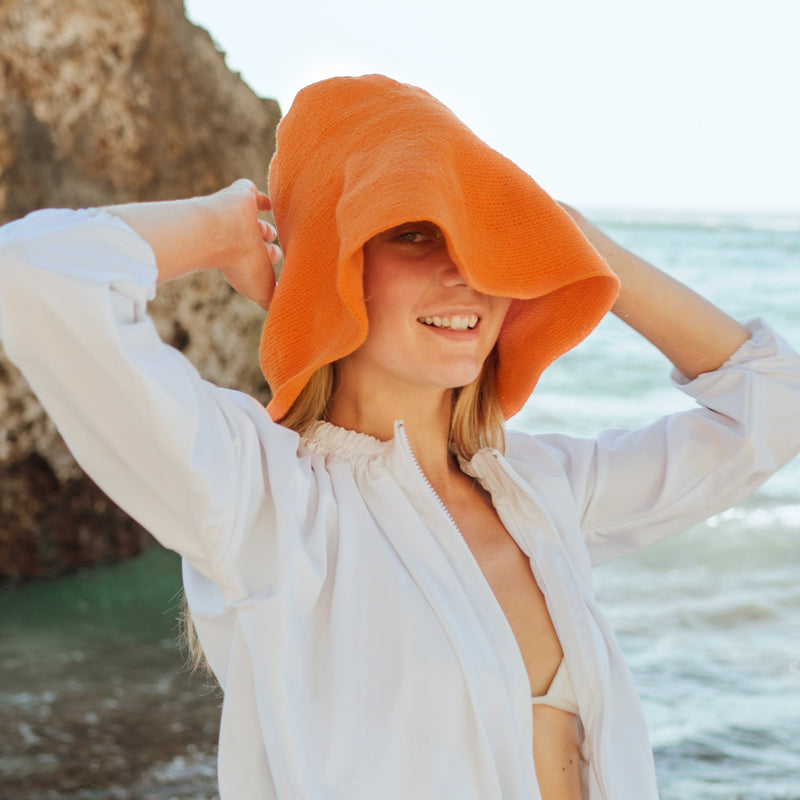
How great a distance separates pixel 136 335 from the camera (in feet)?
4.68

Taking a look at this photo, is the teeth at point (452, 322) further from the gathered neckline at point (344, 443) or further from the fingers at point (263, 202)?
the fingers at point (263, 202)

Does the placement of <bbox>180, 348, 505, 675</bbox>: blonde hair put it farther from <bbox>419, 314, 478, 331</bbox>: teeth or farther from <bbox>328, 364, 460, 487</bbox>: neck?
<bbox>419, 314, 478, 331</bbox>: teeth

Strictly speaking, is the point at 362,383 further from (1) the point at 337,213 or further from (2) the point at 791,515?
(2) the point at 791,515

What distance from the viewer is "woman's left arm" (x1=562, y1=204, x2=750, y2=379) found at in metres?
2.22

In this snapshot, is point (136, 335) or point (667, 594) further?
point (667, 594)

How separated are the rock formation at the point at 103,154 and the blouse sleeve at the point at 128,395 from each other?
4.50 metres

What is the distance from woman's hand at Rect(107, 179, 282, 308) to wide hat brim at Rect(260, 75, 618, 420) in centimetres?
6

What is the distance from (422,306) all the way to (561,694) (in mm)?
686

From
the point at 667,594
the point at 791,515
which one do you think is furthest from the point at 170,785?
the point at 791,515

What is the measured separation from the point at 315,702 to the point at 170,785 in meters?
2.73

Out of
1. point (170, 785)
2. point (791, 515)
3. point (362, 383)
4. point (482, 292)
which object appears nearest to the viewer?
point (482, 292)

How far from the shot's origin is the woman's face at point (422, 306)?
5.99 feet

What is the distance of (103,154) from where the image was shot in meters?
5.99

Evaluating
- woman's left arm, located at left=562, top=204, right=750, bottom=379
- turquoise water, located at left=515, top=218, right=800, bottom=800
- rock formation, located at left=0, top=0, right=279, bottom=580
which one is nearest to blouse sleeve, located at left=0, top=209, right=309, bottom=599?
woman's left arm, located at left=562, top=204, right=750, bottom=379
